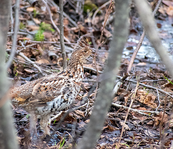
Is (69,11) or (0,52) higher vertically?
(69,11)

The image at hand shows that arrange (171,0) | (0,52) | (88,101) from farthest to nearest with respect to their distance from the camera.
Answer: (171,0)
(88,101)
(0,52)

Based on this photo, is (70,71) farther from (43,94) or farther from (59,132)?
(59,132)

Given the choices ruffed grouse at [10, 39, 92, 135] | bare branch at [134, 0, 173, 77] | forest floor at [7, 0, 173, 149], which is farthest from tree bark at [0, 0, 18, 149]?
ruffed grouse at [10, 39, 92, 135]

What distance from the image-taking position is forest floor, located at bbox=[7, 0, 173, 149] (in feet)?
13.3

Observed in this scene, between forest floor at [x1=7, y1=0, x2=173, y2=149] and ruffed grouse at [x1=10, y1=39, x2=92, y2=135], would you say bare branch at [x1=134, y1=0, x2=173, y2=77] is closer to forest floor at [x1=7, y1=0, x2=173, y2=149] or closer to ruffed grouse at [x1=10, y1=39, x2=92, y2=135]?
forest floor at [x1=7, y1=0, x2=173, y2=149]

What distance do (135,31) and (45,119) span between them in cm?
521

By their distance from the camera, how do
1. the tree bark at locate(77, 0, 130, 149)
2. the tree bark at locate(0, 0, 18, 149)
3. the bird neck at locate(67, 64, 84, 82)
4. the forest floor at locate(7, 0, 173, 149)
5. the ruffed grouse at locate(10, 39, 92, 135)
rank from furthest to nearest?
the bird neck at locate(67, 64, 84, 82) → the forest floor at locate(7, 0, 173, 149) → the ruffed grouse at locate(10, 39, 92, 135) → the tree bark at locate(77, 0, 130, 149) → the tree bark at locate(0, 0, 18, 149)

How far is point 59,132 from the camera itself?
4305 mm

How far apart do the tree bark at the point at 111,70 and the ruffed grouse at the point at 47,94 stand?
6.28 feet

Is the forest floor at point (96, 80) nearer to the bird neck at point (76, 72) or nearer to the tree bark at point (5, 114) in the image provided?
the bird neck at point (76, 72)

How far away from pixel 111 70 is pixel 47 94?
2.21 m

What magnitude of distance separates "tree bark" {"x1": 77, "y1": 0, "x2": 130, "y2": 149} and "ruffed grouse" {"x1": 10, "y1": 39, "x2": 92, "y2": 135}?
191 cm

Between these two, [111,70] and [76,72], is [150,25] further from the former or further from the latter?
[76,72]

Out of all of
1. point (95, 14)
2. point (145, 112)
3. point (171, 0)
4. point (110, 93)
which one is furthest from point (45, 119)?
point (171, 0)
